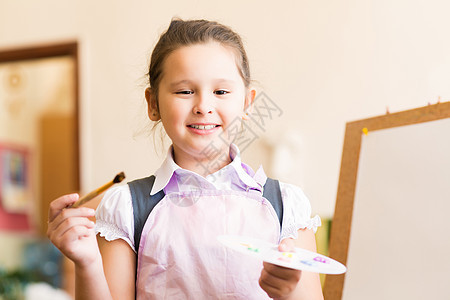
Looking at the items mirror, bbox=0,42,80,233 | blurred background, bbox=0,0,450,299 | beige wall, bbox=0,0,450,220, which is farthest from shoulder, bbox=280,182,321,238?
mirror, bbox=0,42,80,233

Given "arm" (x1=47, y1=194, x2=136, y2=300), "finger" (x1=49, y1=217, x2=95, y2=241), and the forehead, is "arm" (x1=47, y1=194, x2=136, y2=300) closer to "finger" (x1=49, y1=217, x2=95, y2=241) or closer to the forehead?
"finger" (x1=49, y1=217, x2=95, y2=241)

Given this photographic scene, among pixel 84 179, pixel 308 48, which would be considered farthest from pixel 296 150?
pixel 84 179

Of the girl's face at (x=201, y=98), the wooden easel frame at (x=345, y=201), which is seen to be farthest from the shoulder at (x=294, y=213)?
the wooden easel frame at (x=345, y=201)

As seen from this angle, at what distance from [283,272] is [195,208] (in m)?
0.17

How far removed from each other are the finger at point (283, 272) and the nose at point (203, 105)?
21 centimetres

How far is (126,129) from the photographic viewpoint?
226 centimetres

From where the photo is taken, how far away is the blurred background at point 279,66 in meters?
1.67

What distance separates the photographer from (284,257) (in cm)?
61

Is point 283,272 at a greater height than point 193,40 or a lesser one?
lesser

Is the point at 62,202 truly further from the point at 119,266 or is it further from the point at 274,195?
the point at 274,195

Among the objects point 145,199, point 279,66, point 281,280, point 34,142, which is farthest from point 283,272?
point 34,142

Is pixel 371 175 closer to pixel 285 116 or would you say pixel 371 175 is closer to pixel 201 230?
pixel 201 230

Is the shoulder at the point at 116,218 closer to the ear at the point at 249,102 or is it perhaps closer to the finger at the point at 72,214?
the finger at the point at 72,214

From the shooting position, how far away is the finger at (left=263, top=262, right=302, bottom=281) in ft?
2.19
